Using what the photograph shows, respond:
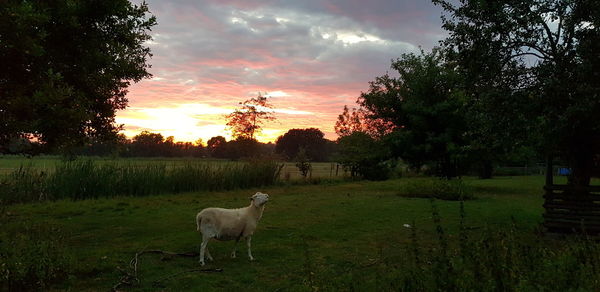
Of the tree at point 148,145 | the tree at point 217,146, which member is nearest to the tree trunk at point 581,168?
the tree at point 217,146

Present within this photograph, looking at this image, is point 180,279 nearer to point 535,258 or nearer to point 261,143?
point 535,258

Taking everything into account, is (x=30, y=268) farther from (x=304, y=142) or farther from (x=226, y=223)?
(x=304, y=142)

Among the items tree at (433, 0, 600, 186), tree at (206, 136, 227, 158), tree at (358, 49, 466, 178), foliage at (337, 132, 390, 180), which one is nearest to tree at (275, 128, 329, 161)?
tree at (206, 136, 227, 158)

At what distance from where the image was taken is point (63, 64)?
412 inches

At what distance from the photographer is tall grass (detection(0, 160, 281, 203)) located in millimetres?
20094

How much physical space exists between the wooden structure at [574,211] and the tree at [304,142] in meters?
104

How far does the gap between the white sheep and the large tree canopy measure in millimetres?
3815

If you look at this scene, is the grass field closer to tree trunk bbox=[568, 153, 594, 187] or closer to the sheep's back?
the sheep's back

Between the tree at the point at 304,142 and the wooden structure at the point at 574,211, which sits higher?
the tree at the point at 304,142

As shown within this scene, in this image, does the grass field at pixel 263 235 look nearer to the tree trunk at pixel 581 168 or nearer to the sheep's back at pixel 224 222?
the sheep's back at pixel 224 222

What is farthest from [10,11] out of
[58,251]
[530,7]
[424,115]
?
[424,115]

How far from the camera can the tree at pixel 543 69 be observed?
34.0ft

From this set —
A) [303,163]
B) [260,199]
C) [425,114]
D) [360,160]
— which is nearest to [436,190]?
[425,114]

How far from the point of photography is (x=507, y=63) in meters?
12.4
